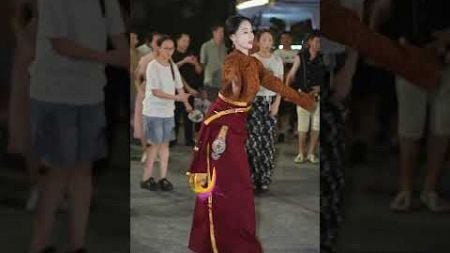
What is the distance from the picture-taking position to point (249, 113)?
161 inches

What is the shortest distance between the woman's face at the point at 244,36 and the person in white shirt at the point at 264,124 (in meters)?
0.06

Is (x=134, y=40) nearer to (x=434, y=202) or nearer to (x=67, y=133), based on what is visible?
(x=67, y=133)

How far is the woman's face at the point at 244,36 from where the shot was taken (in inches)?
157

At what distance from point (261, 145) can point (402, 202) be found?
2.55 feet

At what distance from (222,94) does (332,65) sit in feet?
1.85

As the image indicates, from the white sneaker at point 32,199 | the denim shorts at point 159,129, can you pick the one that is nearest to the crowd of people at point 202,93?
the denim shorts at point 159,129

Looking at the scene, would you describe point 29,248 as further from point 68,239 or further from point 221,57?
point 221,57

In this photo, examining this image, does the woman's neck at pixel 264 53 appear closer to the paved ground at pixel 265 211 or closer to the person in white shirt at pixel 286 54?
the person in white shirt at pixel 286 54

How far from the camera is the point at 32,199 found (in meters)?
4.34

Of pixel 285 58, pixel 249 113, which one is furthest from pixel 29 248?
pixel 285 58

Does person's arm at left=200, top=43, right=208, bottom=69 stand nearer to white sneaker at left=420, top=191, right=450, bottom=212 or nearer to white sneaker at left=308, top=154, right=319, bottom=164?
white sneaker at left=308, top=154, right=319, bottom=164

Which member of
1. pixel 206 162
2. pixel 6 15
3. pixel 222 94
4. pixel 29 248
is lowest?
pixel 29 248

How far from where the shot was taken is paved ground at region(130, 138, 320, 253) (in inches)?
165

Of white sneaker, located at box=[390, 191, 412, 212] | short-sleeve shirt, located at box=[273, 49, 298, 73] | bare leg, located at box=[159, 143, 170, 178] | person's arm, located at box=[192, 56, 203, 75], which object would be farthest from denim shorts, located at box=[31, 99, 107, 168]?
white sneaker, located at box=[390, 191, 412, 212]
